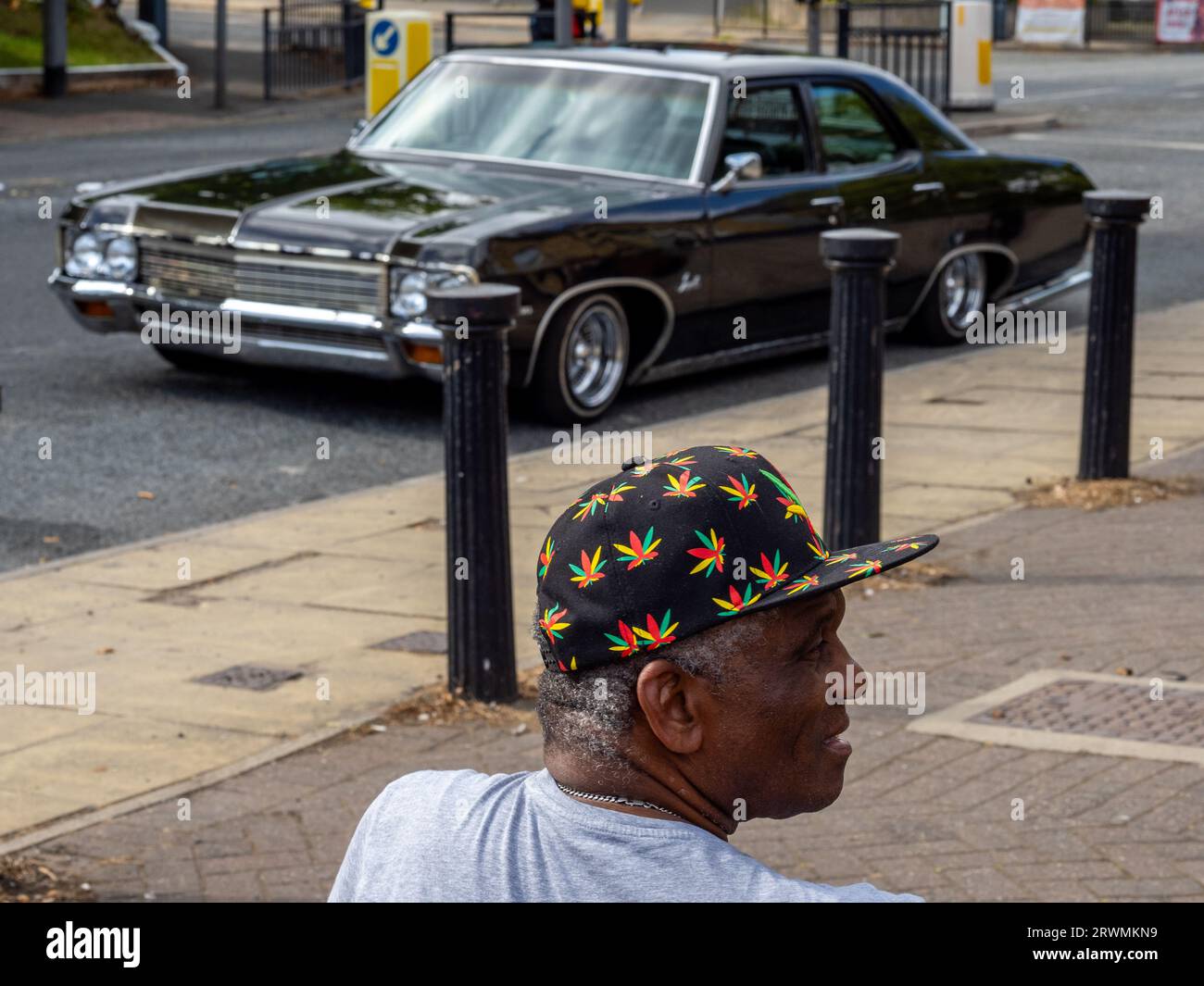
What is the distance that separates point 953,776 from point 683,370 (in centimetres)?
538

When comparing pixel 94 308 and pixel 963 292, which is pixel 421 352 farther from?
pixel 963 292

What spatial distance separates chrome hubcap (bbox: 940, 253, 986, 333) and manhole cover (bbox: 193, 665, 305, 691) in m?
6.82

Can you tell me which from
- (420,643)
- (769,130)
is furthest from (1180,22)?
(420,643)

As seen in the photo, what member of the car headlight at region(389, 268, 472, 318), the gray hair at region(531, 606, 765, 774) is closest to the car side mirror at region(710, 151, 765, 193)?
the car headlight at region(389, 268, 472, 318)

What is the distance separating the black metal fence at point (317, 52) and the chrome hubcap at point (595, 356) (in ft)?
65.0

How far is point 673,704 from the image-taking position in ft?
7.06

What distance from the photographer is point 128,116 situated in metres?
25.9

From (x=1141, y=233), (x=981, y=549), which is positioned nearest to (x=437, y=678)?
A: (x=981, y=549)

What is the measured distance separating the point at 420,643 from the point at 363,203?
3617mm

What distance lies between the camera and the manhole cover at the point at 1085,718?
18.3 feet

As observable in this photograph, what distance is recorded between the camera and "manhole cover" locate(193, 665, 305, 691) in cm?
621

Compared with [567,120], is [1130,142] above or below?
below

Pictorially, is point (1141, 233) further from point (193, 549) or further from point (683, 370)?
point (193, 549)

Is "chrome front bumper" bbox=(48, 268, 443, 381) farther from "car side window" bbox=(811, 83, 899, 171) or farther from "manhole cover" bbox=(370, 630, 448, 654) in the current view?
"car side window" bbox=(811, 83, 899, 171)
